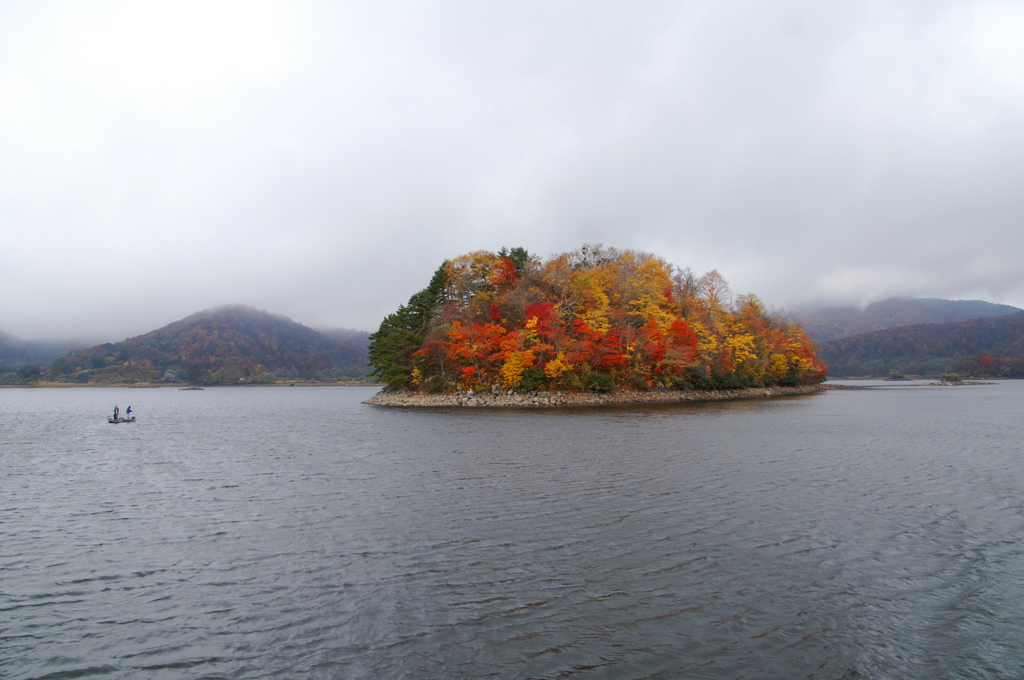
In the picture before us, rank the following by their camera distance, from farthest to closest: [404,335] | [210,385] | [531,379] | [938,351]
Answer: [210,385] → [938,351] → [404,335] → [531,379]

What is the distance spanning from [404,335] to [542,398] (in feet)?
70.3

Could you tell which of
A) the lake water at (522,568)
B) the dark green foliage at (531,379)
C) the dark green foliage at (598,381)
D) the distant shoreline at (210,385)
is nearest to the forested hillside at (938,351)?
the dark green foliage at (598,381)

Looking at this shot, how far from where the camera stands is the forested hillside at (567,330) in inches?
2048

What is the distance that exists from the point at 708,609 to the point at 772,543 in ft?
12.5

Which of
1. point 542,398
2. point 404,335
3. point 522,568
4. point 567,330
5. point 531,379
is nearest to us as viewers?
point 522,568

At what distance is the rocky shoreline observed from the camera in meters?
51.0

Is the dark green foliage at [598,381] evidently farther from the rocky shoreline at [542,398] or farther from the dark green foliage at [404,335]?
the dark green foliage at [404,335]

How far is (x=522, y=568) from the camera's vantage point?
9.12 m

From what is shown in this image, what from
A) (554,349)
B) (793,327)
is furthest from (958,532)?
(793,327)

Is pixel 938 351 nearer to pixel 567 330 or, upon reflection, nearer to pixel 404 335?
pixel 567 330

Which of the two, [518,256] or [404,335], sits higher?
[518,256]

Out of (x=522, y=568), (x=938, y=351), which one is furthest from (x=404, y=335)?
(x=938, y=351)

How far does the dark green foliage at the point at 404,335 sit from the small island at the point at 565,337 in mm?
145

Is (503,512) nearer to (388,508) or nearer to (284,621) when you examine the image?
(388,508)
